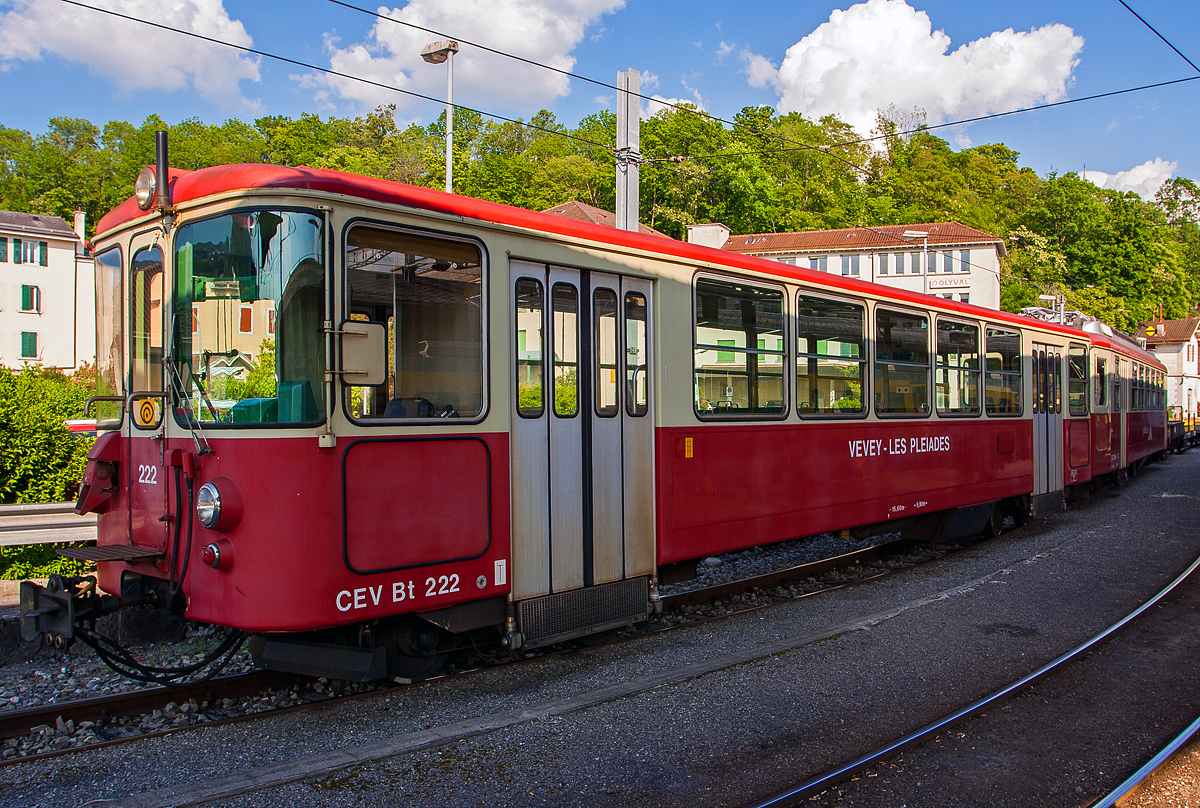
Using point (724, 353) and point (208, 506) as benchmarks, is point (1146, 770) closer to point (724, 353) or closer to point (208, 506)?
point (724, 353)

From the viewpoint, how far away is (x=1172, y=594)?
322 inches

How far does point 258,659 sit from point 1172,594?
798 centimetres

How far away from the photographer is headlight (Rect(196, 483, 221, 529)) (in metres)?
4.50

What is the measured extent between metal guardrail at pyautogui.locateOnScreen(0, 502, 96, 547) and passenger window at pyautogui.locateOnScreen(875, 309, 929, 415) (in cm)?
720

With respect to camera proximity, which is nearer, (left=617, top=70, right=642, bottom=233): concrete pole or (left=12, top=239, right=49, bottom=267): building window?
(left=617, top=70, right=642, bottom=233): concrete pole

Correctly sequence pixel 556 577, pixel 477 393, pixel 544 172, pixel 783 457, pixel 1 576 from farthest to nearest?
pixel 544 172 → pixel 1 576 → pixel 783 457 → pixel 556 577 → pixel 477 393

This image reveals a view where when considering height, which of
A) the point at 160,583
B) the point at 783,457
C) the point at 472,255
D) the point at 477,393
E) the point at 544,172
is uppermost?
the point at 544,172

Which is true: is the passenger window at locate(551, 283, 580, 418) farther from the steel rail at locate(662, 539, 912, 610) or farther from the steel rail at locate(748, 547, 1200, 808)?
the steel rail at locate(748, 547, 1200, 808)

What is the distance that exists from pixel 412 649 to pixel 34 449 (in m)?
6.76

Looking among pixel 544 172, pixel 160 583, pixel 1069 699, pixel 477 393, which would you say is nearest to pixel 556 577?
pixel 477 393

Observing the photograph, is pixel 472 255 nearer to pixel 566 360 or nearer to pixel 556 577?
pixel 566 360

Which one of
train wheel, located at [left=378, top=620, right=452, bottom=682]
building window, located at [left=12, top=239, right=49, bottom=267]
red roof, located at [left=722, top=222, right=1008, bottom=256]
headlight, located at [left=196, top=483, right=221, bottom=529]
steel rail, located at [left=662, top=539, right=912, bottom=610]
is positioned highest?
red roof, located at [left=722, top=222, right=1008, bottom=256]

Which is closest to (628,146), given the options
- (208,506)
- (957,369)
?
(957,369)

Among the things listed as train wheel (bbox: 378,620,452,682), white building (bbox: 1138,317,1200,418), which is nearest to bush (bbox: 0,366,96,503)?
train wheel (bbox: 378,620,452,682)
